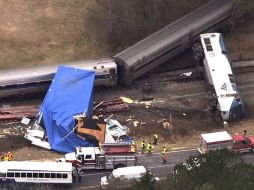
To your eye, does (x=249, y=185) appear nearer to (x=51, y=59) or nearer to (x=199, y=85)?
(x=199, y=85)

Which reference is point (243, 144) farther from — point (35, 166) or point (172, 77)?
point (35, 166)

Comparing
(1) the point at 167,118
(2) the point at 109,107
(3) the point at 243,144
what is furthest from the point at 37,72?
(3) the point at 243,144

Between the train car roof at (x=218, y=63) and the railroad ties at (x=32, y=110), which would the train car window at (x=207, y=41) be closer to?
the train car roof at (x=218, y=63)

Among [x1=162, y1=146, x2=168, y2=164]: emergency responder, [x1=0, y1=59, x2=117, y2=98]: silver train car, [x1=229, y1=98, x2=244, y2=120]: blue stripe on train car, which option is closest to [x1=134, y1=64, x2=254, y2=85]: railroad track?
[x1=0, y1=59, x2=117, y2=98]: silver train car

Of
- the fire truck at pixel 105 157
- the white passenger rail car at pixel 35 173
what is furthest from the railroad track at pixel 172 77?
the white passenger rail car at pixel 35 173

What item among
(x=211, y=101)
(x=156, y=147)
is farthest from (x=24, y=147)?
(x=211, y=101)
